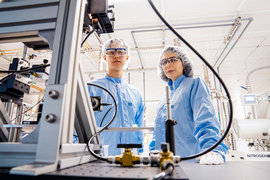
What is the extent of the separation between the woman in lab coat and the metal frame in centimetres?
48

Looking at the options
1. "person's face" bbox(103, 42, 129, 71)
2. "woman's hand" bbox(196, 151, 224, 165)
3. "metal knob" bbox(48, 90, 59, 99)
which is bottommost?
"woman's hand" bbox(196, 151, 224, 165)

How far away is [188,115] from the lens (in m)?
1.09

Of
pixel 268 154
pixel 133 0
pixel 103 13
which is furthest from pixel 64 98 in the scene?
pixel 268 154

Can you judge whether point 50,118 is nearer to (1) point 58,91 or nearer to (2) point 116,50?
(1) point 58,91

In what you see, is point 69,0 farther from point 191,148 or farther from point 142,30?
point 142,30

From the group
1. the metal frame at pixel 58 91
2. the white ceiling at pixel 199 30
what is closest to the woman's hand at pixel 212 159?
the metal frame at pixel 58 91

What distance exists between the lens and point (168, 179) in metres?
0.26

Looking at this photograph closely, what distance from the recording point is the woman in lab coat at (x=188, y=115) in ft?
2.60

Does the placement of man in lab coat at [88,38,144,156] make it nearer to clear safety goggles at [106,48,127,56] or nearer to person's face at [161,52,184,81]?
clear safety goggles at [106,48,127,56]

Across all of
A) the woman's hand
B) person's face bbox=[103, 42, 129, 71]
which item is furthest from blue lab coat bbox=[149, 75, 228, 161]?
person's face bbox=[103, 42, 129, 71]

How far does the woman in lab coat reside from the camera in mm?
793

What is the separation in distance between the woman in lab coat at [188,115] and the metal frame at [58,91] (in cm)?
48

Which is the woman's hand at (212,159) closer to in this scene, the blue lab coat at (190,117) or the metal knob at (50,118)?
the blue lab coat at (190,117)

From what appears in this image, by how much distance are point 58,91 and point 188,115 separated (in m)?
0.90
